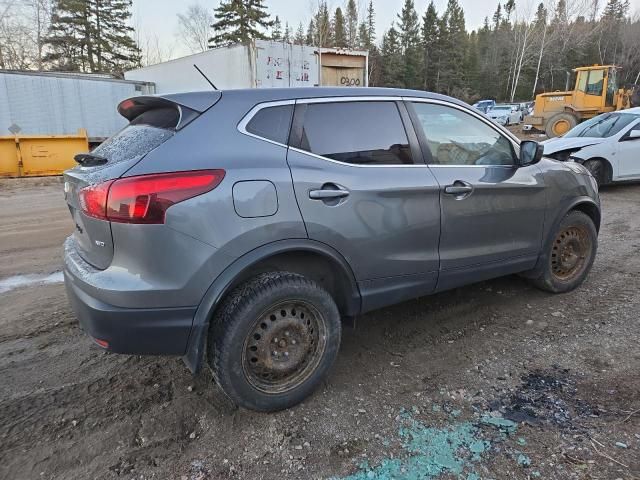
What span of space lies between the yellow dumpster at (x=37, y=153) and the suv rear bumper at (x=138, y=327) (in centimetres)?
1176

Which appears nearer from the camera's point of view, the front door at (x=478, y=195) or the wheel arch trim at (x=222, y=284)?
the wheel arch trim at (x=222, y=284)

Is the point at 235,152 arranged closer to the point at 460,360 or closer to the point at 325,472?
the point at 325,472

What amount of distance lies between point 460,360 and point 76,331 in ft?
9.51

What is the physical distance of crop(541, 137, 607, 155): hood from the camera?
9073 mm

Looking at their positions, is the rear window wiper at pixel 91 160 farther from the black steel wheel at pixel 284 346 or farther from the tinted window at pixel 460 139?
the tinted window at pixel 460 139

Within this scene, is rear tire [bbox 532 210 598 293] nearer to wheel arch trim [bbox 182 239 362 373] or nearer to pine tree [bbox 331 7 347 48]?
wheel arch trim [bbox 182 239 362 373]

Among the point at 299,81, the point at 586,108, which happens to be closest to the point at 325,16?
the point at 586,108

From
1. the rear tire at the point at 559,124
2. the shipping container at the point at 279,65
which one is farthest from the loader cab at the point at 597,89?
the shipping container at the point at 279,65

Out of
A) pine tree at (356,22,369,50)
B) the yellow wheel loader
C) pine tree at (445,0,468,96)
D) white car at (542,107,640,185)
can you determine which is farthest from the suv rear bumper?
pine tree at (445,0,468,96)

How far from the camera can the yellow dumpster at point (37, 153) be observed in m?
12.2

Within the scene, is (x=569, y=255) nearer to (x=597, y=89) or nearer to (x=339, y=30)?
(x=597, y=89)

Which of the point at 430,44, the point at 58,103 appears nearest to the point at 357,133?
the point at 58,103

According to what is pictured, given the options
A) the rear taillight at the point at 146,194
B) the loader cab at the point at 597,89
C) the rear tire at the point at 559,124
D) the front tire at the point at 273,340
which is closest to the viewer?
the rear taillight at the point at 146,194

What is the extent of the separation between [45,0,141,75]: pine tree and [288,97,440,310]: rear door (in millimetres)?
40362
